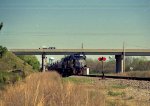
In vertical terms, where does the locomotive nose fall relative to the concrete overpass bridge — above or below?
below

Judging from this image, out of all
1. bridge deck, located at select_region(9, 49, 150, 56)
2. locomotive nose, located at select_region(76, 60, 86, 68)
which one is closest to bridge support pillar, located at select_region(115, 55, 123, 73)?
bridge deck, located at select_region(9, 49, 150, 56)

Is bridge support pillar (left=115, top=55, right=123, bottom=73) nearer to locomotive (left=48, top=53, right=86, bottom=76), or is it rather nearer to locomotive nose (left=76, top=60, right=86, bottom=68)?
locomotive (left=48, top=53, right=86, bottom=76)

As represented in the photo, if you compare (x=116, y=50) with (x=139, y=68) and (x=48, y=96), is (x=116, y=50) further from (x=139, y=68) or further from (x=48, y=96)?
(x=48, y=96)

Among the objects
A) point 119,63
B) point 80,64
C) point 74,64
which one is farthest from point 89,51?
point 74,64

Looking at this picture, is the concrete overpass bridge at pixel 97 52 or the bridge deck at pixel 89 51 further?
the bridge deck at pixel 89 51

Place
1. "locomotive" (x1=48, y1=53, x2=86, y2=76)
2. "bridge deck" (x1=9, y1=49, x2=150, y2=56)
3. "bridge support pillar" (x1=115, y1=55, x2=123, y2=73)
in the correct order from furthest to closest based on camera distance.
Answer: "bridge deck" (x1=9, y1=49, x2=150, y2=56) → "bridge support pillar" (x1=115, y1=55, x2=123, y2=73) → "locomotive" (x1=48, y1=53, x2=86, y2=76)

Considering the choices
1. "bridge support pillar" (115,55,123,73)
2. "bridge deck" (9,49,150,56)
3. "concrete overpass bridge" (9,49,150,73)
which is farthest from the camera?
"bridge deck" (9,49,150,56)

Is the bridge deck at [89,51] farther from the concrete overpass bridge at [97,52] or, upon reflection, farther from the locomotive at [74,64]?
the locomotive at [74,64]

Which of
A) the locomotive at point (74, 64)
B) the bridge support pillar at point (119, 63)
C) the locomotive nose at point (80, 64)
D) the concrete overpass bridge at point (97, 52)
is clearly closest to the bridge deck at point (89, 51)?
the concrete overpass bridge at point (97, 52)

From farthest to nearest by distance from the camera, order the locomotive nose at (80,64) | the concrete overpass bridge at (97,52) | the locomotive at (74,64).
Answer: the concrete overpass bridge at (97,52) → the locomotive at (74,64) → the locomotive nose at (80,64)

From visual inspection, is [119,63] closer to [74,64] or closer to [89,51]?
[89,51]

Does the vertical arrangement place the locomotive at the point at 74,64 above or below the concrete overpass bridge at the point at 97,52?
below

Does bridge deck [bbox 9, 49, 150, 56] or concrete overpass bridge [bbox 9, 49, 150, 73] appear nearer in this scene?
concrete overpass bridge [bbox 9, 49, 150, 73]

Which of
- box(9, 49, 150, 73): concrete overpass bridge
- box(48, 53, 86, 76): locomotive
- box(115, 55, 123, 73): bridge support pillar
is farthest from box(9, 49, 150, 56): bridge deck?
box(48, 53, 86, 76): locomotive
